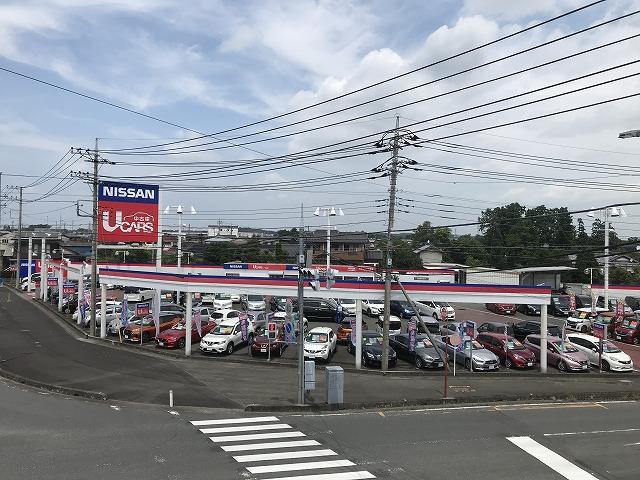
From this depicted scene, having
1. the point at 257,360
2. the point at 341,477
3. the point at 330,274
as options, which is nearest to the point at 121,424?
the point at 341,477

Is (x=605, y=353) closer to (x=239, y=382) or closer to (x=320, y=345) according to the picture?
(x=320, y=345)

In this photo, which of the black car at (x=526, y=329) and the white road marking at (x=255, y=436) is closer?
the white road marking at (x=255, y=436)

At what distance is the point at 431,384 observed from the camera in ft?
70.5

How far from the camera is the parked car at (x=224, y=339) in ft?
86.7

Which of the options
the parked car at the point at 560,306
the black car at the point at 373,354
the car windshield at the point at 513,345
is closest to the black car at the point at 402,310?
the parked car at the point at 560,306

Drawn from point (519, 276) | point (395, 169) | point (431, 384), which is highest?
point (395, 169)

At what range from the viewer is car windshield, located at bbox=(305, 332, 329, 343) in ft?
84.5

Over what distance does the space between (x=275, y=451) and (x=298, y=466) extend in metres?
1.21

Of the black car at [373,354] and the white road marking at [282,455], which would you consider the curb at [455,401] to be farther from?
the black car at [373,354]

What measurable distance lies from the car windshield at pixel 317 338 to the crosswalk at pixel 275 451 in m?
10.0

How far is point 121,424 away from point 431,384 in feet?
39.9

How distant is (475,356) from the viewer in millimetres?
24438

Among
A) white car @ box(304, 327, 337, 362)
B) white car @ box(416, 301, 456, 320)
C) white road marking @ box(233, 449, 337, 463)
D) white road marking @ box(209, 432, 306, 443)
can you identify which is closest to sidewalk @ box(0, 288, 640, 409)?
white car @ box(304, 327, 337, 362)

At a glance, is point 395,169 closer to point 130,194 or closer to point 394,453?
point 394,453
